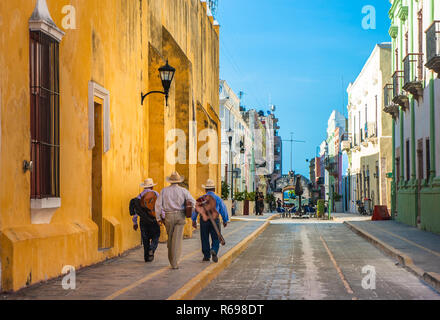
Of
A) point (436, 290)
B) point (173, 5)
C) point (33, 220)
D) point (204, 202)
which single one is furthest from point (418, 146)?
point (33, 220)

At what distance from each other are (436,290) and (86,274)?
5597 millimetres

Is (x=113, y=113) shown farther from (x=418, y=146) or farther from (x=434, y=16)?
(x=418, y=146)

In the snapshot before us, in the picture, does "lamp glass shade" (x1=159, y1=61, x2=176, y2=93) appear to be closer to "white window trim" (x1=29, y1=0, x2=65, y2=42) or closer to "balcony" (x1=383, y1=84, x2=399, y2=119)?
"white window trim" (x1=29, y1=0, x2=65, y2=42)

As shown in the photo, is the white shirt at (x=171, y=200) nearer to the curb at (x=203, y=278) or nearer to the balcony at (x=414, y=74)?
the curb at (x=203, y=278)

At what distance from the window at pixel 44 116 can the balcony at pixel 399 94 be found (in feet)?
69.2

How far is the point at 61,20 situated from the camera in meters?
11.9

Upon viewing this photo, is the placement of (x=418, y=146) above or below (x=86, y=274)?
above

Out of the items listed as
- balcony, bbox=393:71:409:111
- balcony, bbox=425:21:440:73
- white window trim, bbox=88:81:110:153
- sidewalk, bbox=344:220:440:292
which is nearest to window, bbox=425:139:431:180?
sidewalk, bbox=344:220:440:292

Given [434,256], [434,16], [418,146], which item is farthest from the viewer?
[418,146]

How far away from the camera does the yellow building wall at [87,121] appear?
31.5ft

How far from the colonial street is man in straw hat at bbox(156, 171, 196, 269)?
334 millimetres

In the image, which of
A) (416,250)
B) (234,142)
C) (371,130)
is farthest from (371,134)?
(416,250)

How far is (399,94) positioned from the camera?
1217 inches

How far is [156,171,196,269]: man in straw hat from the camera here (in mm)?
12742
